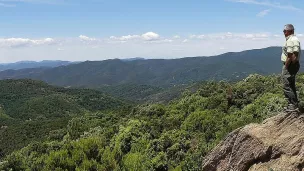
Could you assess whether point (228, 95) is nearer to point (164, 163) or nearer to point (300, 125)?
point (164, 163)

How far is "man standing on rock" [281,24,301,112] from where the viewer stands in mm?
14312

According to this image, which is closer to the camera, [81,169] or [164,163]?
[81,169]

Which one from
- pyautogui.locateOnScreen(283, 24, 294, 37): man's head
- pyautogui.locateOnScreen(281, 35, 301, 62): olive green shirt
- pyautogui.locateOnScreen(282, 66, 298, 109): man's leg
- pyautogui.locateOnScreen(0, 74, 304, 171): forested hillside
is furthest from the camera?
pyautogui.locateOnScreen(0, 74, 304, 171): forested hillside

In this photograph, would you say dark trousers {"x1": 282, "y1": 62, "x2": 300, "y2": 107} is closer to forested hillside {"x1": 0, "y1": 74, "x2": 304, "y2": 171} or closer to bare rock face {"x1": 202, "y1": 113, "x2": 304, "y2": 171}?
bare rock face {"x1": 202, "y1": 113, "x2": 304, "y2": 171}

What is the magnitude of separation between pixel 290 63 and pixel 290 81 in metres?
0.86

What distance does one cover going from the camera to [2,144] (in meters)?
154

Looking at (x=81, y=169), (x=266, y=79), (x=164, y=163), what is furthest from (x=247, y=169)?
(x=266, y=79)

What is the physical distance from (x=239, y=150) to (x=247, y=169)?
3.12ft

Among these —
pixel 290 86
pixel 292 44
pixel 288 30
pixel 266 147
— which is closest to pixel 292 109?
pixel 290 86

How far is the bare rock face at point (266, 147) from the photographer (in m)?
14.3

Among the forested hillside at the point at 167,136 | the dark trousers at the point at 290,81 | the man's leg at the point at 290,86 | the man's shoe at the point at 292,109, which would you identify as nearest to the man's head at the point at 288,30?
the dark trousers at the point at 290,81

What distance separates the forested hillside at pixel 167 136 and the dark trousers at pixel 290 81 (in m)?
9.00

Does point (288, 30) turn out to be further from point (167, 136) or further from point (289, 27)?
point (167, 136)

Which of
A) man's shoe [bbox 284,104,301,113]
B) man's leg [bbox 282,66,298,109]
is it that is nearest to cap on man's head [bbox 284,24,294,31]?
man's leg [bbox 282,66,298,109]
